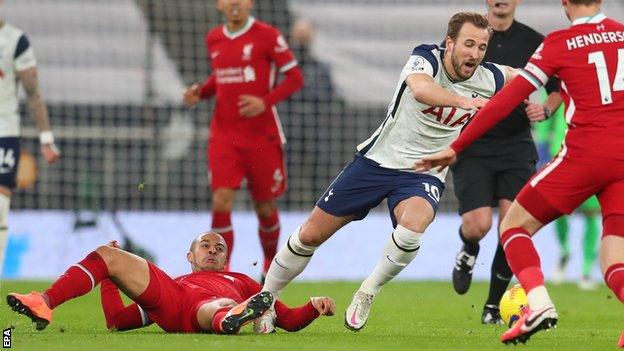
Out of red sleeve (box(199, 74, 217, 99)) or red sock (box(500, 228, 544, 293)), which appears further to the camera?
red sleeve (box(199, 74, 217, 99))

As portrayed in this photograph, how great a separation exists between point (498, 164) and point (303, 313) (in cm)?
268

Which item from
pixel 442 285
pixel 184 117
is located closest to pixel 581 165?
pixel 442 285

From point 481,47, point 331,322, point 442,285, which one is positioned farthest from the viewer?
point 442,285

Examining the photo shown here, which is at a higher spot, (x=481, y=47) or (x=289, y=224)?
(x=481, y=47)

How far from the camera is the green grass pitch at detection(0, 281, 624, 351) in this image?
6.84 metres

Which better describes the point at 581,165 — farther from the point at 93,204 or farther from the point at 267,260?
the point at 93,204

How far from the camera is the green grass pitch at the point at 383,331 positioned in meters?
6.84

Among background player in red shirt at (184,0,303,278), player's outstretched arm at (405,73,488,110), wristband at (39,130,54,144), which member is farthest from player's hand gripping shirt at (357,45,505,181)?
background player in red shirt at (184,0,303,278)

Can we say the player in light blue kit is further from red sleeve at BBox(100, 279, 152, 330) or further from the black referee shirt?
the black referee shirt

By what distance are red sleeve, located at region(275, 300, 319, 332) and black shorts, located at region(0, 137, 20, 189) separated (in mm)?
3429

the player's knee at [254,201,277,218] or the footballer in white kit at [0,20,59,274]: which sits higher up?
the footballer in white kit at [0,20,59,274]

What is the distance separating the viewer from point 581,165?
6703mm

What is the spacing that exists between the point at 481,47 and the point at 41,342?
3091 mm

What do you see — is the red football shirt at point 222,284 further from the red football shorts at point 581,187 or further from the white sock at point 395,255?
the red football shorts at point 581,187
